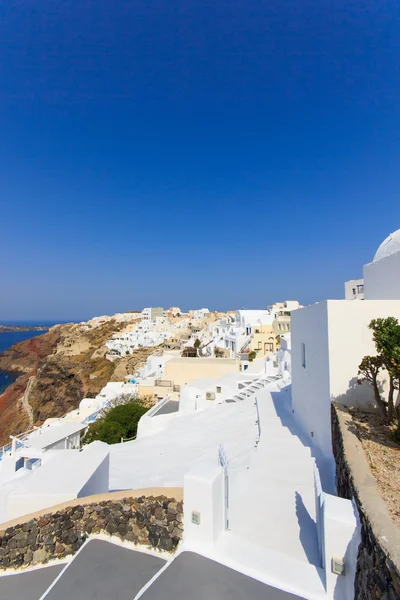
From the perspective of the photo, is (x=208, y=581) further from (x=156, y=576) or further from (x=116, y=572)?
(x=116, y=572)

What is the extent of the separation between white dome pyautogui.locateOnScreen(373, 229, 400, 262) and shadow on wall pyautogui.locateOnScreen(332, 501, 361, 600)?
271 inches

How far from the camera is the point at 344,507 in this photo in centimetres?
301

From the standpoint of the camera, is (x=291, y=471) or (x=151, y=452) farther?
(x=151, y=452)

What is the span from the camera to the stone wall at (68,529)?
420 cm

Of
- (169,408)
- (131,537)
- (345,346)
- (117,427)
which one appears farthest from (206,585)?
(169,408)

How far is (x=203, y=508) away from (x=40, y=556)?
2.41m

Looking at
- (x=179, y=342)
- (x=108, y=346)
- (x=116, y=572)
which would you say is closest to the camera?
(x=116, y=572)

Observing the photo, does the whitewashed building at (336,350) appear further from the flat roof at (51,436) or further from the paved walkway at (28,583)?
the flat roof at (51,436)

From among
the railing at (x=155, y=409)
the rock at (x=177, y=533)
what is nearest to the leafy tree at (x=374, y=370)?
the rock at (x=177, y=533)

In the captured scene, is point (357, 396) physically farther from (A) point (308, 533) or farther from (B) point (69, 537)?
(B) point (69, 537)

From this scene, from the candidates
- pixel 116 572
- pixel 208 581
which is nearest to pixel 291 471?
pixel 208 581

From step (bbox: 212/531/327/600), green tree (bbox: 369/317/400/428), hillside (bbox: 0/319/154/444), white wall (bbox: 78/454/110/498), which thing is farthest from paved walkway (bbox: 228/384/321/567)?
hillside (bbox: 0/319/154/444)

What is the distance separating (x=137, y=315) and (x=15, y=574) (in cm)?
10619

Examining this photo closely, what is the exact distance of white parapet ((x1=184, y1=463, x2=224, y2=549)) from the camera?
11.9 ft
